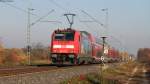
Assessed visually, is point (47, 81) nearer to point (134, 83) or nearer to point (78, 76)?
point (78, 76)

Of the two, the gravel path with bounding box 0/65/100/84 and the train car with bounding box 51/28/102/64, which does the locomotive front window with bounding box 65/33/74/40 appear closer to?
the train car with bounding box 51/28/102/64

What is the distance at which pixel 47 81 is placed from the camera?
22766 millimetres

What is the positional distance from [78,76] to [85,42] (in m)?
14.1

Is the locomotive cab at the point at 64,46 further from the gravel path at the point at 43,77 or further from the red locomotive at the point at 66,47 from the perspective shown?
the gravel path at the point at 43,77

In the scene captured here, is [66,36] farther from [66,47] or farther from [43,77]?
[43,77]

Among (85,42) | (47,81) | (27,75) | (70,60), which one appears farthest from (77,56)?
(27,75)

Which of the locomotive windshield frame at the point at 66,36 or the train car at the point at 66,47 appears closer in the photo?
the train car at the point at 66,47

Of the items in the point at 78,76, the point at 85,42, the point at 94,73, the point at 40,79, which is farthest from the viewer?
the point at 85,42

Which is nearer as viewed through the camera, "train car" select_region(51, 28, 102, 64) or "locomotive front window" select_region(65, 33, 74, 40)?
"train car" select_region(51, 28, 102, 64)

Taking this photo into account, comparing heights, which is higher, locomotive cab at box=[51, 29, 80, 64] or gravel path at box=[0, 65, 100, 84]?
locomotive cab at box=[51, 29, 80, 64]

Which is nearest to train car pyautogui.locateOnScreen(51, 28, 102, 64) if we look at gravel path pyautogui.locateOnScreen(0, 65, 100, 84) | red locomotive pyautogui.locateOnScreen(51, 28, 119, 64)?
red locomotive pyautogui.locateOnScreen(51, 28, 119, 64)

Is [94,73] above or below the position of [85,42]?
below

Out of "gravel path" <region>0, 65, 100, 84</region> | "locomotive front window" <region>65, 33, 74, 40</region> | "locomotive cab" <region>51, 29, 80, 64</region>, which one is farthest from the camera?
"locomotive front window" <region>65, 33, 74, 40</region>

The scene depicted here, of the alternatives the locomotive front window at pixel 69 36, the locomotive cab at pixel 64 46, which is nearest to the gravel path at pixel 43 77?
the locomotive cab at pixel 64 46
